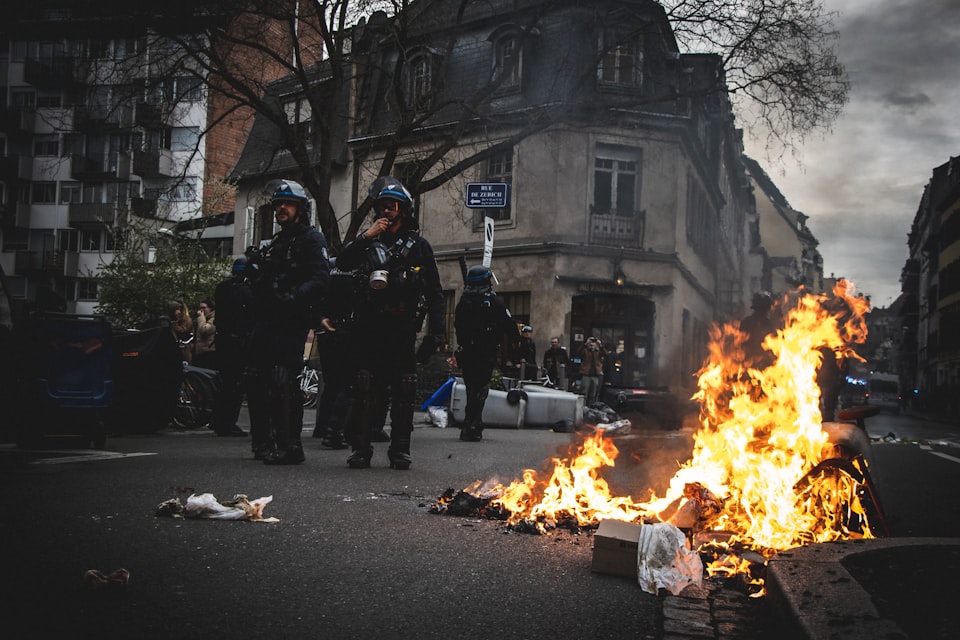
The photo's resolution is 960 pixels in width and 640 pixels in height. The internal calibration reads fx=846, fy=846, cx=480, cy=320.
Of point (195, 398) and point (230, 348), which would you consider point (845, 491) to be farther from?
point (195, 398)

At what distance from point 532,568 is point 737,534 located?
1143 millimetres

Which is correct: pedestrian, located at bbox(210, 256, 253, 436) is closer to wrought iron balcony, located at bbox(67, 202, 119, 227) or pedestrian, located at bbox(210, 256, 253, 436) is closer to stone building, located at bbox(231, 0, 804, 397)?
stone building, located at bbox(231, 0, 804, 397)

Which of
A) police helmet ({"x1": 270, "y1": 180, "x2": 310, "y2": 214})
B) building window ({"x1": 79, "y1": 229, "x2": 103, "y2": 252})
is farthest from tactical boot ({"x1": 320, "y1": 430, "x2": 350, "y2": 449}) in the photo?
building window ({"x1": 79, "y1": 229, "x2": 103, "y2": 252})

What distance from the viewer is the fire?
414 centimetres

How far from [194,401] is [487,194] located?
5335 millimetres

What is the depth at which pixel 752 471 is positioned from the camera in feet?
14.4

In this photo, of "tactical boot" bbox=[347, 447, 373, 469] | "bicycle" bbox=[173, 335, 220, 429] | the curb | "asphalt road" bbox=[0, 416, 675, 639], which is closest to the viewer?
the curb

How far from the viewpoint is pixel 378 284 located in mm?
6578

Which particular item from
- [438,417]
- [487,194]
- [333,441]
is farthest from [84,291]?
[333,441]

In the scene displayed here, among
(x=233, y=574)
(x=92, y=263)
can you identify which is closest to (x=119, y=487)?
(x=233, y=574)

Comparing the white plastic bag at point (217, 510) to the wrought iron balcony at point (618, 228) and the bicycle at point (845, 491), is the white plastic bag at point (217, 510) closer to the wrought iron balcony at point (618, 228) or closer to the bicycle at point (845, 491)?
the bicycle at point (845, 491)

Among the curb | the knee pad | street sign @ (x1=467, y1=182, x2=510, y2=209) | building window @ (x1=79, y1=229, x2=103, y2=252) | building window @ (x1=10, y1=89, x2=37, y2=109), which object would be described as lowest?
the curb

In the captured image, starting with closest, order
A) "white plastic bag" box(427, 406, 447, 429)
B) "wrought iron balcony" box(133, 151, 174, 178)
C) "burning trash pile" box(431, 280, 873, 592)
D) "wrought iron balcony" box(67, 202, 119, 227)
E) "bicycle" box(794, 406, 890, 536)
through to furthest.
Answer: "burning trash pile" box(431, 280, 873, 592)
"bicycle" box(794, 406, 890, 536)
"white plastic bag" box(427, 406, 447, 429)
"wrought iron balcony" box(133, 151, 174, 178)
"wrought iron balcony" box(67, 202, 119, 227)

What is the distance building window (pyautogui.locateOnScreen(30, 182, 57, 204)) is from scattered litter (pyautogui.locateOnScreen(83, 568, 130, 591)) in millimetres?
57670
